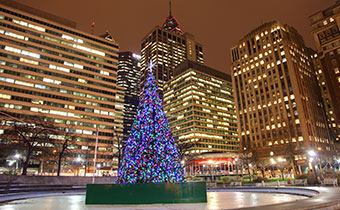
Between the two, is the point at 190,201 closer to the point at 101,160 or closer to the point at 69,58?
the point at 101,160

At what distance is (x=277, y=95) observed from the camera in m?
109

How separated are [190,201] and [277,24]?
124595 millimetres

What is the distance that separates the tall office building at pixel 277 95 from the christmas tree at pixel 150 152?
84.5 meters

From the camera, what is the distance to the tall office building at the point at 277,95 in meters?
100

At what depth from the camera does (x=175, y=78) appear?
550ft

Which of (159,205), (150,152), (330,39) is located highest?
(330,39)

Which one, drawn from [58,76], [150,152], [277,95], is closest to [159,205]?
[150,152]

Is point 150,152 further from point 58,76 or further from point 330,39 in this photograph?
point 330,39

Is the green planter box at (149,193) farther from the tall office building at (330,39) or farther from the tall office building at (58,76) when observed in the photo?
the tall office building at (330,39)

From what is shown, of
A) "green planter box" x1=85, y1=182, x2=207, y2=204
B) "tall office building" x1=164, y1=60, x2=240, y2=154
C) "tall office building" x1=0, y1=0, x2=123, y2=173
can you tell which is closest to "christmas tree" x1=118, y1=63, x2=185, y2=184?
"green planter box" x1=85, y1=182, x2=207, y2=204

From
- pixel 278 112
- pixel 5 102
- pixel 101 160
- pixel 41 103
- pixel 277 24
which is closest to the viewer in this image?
pixel 5 102

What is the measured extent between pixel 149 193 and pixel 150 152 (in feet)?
10.3

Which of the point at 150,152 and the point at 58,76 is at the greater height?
the point at 58,76

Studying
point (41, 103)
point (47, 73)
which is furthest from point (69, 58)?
point (41, 103)
